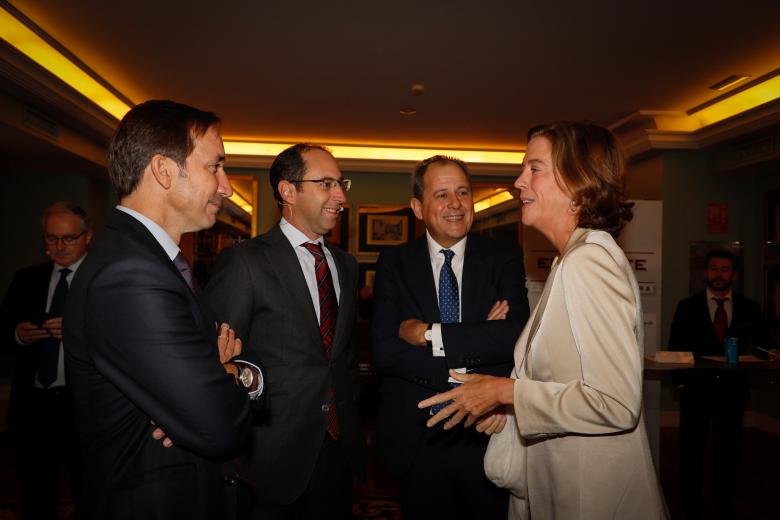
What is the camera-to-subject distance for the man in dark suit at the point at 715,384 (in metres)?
3.82

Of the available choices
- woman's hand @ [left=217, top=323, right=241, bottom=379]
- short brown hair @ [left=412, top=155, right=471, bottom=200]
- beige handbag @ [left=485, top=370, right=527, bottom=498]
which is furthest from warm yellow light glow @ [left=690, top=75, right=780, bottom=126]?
woman's hand @ [left=217, top=323, right=241, bottom=379]

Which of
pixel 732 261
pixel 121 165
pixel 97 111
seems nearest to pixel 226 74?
pixel 97 111

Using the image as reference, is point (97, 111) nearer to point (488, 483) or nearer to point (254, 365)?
point (254, 365)

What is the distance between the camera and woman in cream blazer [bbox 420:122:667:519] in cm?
122

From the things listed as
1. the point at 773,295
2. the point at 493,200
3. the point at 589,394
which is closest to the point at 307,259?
the point at 589,394

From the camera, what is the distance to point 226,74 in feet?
16.6

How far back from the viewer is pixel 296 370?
200 cm

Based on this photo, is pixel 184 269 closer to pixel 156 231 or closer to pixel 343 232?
pixel 156 231

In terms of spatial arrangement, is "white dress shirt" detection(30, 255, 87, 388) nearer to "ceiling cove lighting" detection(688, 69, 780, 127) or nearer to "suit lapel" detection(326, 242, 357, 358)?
"suit lapel" detection(326, 242, 357, 358)

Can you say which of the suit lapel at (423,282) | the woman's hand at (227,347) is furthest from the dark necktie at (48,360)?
the suit lapel at (423,282)

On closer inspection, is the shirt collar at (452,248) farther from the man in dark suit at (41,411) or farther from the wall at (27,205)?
the wall at (27,205)

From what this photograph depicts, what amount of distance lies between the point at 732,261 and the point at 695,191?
7.90 feet

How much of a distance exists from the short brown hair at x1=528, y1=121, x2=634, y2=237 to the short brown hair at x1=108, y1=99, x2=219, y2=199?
1092mm

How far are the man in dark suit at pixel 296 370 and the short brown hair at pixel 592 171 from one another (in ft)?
3.71
